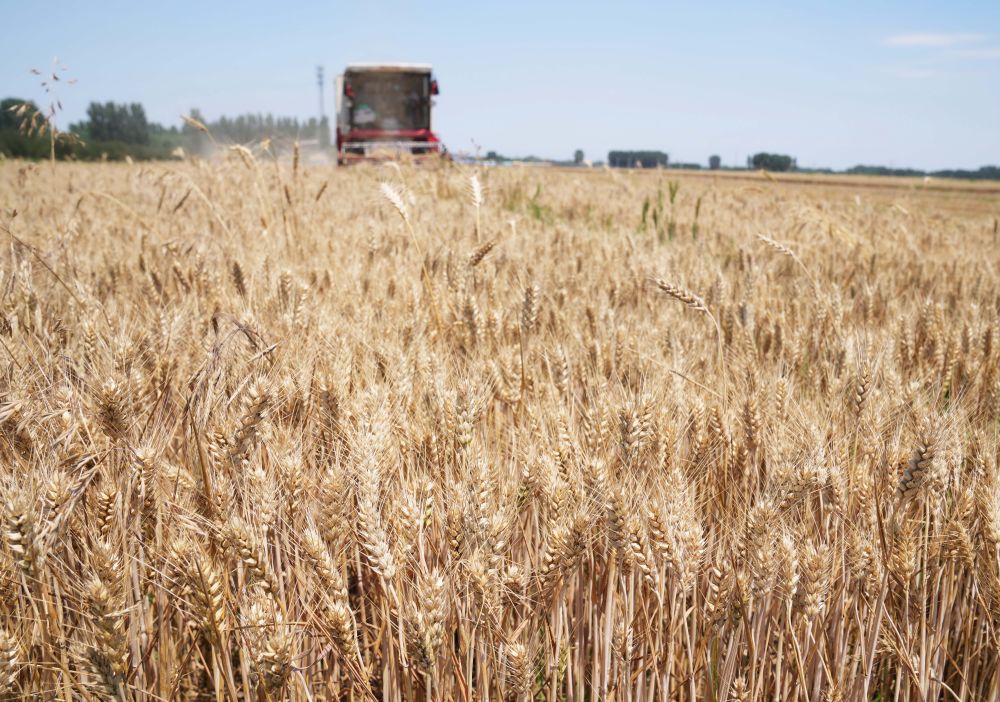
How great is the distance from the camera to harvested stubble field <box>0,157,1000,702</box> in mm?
1045

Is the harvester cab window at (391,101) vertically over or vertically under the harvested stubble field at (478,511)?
over

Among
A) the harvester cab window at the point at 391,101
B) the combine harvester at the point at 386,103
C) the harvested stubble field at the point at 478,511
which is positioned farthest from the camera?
the harvester cab window at the point at 391,101

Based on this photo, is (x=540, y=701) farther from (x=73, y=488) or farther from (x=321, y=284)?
(x=321, y=284)

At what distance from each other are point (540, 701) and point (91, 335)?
1406mm

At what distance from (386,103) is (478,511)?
67.9 feet

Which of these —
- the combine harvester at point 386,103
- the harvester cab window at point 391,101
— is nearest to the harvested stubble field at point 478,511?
the combine harvester at point 386,103

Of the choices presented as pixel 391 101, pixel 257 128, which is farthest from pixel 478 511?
pixel 257 128

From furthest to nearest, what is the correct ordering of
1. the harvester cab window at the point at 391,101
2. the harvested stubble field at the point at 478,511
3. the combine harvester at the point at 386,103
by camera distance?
1. the harvester cab window at the point at 391,101
2. the combine harvester at the point at 386,103
3. the harvested stubble field at the point at 478,511

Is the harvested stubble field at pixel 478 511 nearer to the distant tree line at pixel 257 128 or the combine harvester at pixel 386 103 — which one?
the distant tree line at pixel 257 128

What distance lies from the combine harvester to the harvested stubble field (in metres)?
16.8

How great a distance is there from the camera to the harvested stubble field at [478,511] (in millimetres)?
1045

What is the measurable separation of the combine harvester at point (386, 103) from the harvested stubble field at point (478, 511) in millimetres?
16823

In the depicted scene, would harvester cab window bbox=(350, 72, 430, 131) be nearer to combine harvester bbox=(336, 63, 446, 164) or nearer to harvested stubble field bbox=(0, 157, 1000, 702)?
combine harvester bbox=(336, 63, 446, 164)

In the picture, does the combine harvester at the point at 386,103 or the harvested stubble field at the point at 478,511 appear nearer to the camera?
the harvested stubble field at the point at 478,511
